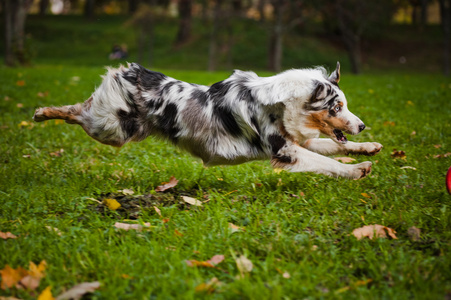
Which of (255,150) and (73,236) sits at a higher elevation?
(255,150)

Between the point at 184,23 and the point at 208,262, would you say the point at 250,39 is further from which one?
the point at 208,262

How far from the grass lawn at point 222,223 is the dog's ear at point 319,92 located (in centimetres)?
87

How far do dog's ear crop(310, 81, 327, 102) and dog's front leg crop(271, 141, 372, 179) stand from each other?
48cm

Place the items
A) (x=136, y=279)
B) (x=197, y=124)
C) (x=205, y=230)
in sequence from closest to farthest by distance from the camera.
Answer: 1. (x=136, y=279)
2. (x=205, y=230)
3. (x=197, y=124)

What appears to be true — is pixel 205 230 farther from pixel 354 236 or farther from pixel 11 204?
pixel 11 204

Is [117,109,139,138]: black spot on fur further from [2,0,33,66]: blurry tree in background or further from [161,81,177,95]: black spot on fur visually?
[2,0,33,66]: blurry tree in background

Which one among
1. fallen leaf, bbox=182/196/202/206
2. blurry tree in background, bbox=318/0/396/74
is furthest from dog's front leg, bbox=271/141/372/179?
blurry tree in background, bbox=318/0/396/74

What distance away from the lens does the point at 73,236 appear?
3.28 m

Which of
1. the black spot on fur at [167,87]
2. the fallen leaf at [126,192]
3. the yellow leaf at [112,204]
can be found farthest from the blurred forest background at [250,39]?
the yellow leaf at [112,204]

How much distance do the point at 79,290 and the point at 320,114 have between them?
→ 2591mm

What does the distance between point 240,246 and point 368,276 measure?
884 mm

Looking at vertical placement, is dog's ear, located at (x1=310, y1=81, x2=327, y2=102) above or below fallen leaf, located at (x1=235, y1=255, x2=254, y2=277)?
above

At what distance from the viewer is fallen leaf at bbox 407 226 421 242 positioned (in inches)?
125

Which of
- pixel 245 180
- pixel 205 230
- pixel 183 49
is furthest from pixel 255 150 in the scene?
pixel 183 49
